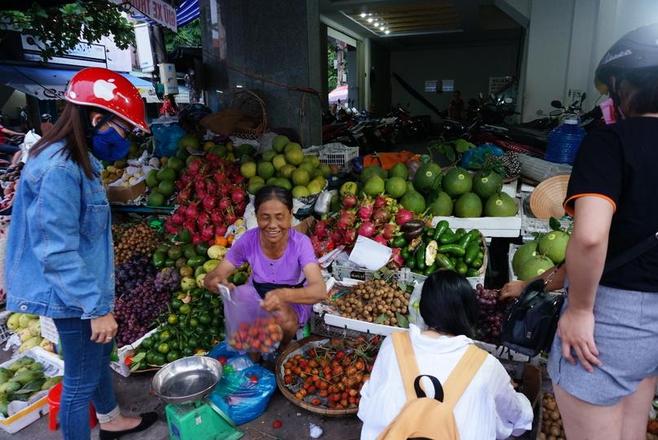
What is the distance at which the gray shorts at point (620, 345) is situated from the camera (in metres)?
1.31

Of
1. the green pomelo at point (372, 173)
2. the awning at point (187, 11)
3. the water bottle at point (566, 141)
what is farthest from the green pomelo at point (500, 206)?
the awning at point (187, 11)

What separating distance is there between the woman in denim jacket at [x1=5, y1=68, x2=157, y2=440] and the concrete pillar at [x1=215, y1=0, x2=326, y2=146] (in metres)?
4.28

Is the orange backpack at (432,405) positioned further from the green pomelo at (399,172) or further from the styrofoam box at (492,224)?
the green pomelo at (399,172)

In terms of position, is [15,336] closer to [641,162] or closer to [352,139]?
[641,162]

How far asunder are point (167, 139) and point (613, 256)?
539cm

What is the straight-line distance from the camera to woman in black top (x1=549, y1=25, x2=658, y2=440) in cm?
121

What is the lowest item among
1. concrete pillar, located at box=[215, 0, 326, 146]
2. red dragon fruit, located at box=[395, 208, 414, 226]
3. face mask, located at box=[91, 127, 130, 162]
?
red dragon fruit, located at box=[395, 208, 414, 226]

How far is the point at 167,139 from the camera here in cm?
566

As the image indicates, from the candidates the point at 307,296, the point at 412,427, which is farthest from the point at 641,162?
the point at 307,296

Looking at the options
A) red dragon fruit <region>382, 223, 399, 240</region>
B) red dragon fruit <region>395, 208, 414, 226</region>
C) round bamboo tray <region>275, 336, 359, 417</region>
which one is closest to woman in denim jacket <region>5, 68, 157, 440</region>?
round bamboo tray <region>275, 336, 359, 417</region>

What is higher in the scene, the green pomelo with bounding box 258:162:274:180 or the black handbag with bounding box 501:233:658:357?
the green pomelo with bounding box 258:162:274:180

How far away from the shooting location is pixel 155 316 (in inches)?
142

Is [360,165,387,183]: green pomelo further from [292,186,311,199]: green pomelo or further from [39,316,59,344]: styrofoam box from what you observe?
[39,316,59,344]: styrofoam box

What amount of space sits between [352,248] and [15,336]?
9.53 ft
